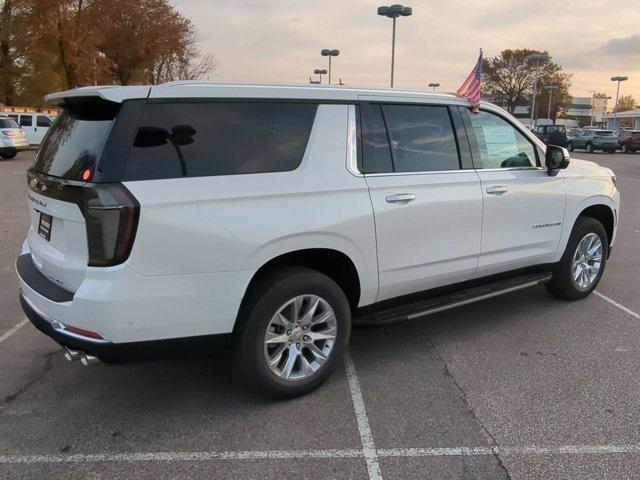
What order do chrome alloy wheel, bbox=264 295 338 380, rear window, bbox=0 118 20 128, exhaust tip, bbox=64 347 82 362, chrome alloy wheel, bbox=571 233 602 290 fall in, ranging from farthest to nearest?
rear window, bbox=0 118 20 128, chrome alloy wheel, bbox=571 233 602 290, chrome alloy wheel, bbox=264 295 338 380, exhaust tip, bbox=64 347 82 362

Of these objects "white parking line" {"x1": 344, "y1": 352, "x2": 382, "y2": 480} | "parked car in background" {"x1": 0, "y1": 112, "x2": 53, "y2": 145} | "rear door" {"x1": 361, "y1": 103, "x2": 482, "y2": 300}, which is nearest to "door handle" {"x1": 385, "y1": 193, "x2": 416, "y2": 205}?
"rear door" {"x1": 361, "y1": 103, "x2": 482, "y2": 300}

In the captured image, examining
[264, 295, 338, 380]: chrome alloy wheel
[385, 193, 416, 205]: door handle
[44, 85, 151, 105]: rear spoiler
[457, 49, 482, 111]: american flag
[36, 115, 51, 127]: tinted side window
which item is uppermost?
[457, 49, 482, 111]: american flag

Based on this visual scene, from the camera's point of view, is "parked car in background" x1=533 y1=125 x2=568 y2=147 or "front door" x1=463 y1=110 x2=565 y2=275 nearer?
"front door" x1=463 y1=110 x2=565 y2=275

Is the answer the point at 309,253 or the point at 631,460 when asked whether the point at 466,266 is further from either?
the point at 631,460

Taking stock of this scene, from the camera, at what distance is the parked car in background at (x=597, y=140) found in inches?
1447

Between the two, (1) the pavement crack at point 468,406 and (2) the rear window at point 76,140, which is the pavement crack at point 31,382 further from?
(1) the pavement crack at point 468,406

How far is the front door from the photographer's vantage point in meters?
4.45

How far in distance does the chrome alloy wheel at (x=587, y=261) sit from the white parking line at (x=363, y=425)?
8.42 ft

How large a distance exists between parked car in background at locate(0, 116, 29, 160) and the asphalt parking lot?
20935 mm

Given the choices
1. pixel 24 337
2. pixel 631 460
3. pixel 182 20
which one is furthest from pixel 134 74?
pixel 631 460

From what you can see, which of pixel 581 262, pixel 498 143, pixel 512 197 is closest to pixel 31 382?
pixel 512 197

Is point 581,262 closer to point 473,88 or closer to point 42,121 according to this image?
point 473,88

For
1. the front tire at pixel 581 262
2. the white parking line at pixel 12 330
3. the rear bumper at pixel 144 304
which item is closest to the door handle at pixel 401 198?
the rear bumper at pixel 144 304

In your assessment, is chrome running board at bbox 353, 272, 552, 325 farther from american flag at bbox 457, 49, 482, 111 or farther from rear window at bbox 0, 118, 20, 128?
rear window at bbox 0, 118, 20, 128
